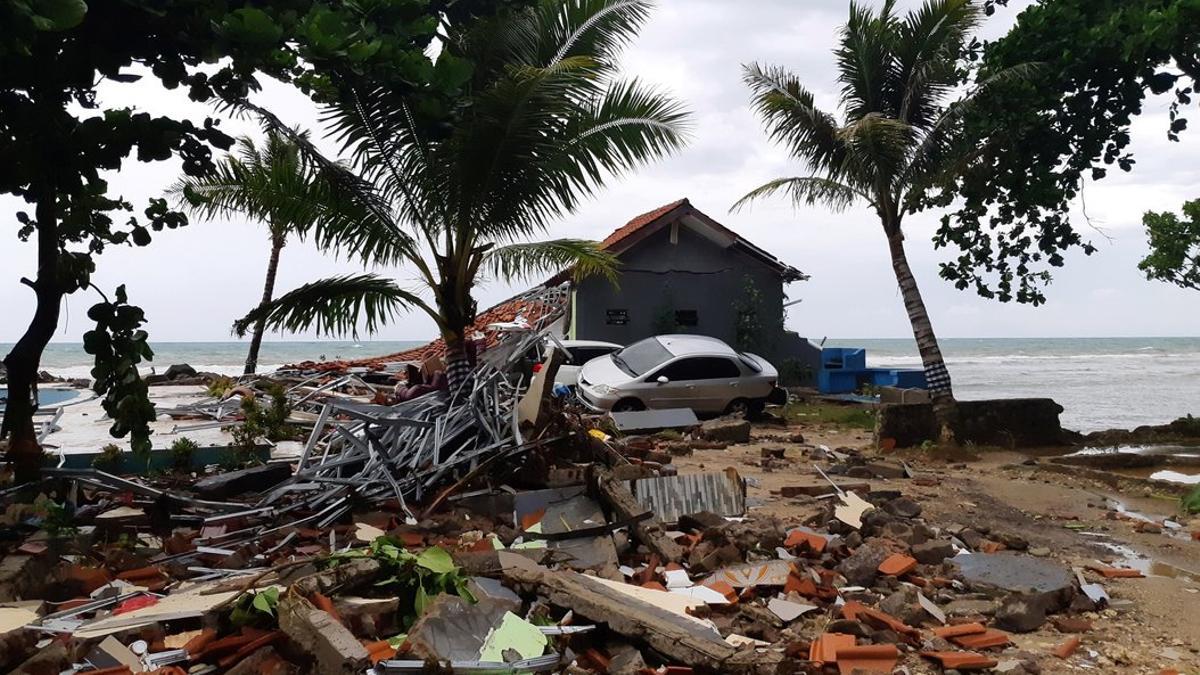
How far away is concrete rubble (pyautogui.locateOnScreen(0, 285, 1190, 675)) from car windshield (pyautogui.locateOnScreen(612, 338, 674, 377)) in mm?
6740

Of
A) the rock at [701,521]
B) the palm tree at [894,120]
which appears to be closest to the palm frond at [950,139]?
the palm tree at [894,120]

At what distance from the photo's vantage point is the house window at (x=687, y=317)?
21172 mm

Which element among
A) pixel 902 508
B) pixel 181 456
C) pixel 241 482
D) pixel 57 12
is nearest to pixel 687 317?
pixel 902 508

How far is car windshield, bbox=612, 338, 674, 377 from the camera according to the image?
14.9 metres

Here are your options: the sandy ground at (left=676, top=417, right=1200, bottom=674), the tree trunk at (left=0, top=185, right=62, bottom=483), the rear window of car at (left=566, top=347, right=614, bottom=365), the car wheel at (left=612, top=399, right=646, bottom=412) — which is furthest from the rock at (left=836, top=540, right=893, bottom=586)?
the rear window of car at (left=566, top=347, right=614, bottom=365)

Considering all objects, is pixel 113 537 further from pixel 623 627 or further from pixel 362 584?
pixel 623 627

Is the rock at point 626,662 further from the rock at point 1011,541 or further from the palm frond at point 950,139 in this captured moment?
the palm frond at point 950,139

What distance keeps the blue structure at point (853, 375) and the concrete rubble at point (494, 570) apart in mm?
13278

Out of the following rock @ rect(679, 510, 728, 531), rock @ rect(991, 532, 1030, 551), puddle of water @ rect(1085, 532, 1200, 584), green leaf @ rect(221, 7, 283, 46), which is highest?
green leaf @ rect(221, 7, 283, 46)

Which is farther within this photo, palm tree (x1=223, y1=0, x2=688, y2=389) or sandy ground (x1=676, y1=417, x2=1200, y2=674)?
palm tree (x1=223, y1=0, x2=688, y2=389)

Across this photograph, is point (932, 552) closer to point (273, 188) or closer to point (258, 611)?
point (258, 611)

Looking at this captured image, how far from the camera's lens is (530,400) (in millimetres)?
7363

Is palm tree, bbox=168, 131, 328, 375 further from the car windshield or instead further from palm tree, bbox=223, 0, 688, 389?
the car windshield

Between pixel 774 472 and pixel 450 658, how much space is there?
22.2 feet
